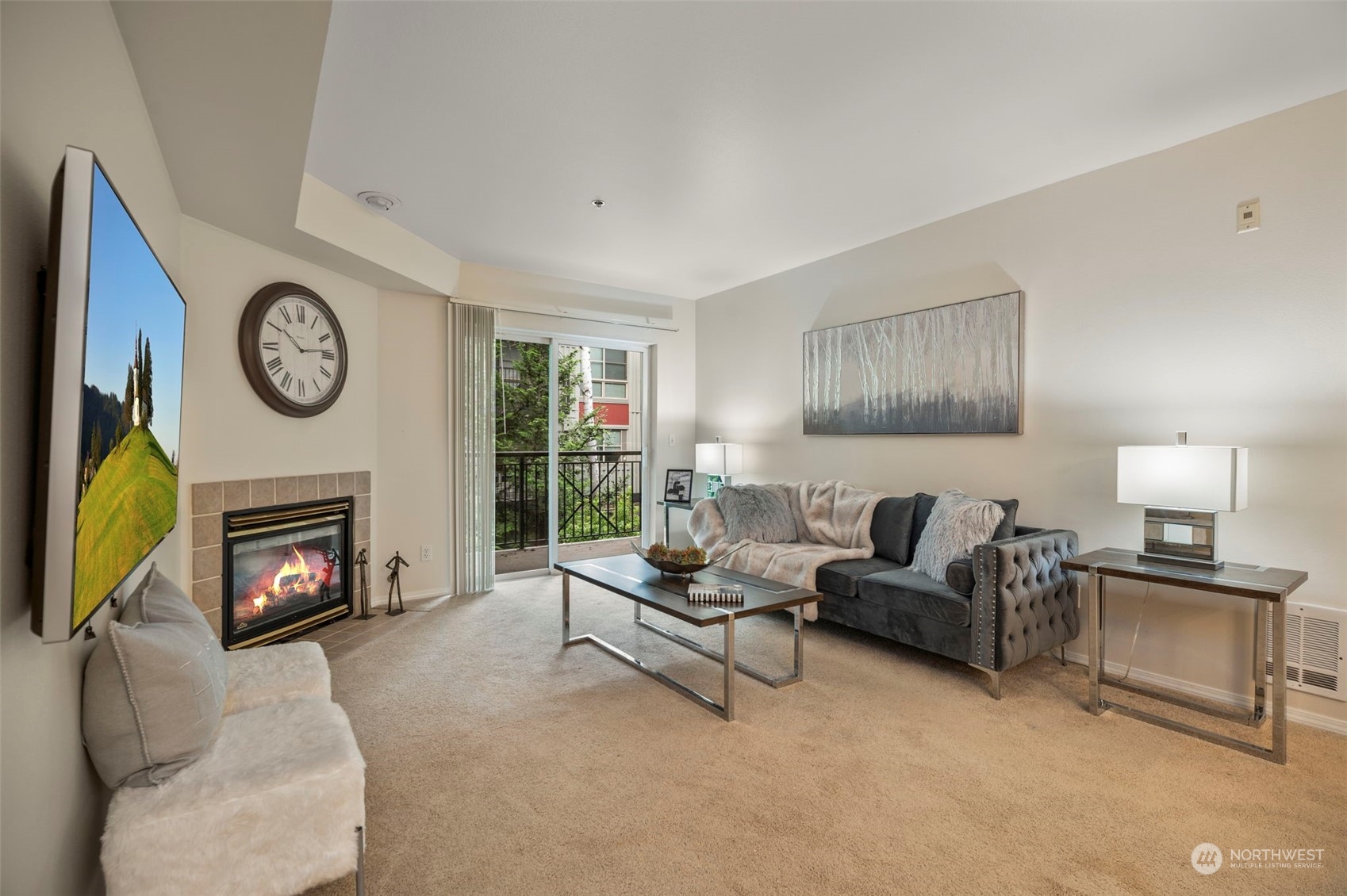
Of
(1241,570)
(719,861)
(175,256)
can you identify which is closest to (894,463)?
(1241,570)

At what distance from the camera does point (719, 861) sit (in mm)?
1734

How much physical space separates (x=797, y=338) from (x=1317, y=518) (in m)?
3.13

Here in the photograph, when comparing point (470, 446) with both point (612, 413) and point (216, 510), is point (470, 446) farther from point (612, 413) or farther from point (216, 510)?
point (216, 510)

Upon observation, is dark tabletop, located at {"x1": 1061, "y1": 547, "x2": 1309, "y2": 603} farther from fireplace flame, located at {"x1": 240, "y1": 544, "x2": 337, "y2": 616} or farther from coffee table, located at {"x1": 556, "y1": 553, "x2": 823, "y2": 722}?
fireplace flame, located at {"x1": 240, "y1": 544, "x2": 337, "y2": 616}

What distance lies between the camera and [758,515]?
435 centimetres

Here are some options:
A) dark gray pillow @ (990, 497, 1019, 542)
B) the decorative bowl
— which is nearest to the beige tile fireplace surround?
the decorative bowl

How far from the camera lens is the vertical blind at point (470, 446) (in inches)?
185

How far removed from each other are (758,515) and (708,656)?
4.67ft

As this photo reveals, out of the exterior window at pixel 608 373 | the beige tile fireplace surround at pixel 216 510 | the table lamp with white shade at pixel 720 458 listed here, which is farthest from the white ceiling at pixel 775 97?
the table lamp with white shade at pixel 720 458

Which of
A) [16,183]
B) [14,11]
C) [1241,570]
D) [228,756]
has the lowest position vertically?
[228,756]

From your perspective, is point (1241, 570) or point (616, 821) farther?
point (1241, 570)

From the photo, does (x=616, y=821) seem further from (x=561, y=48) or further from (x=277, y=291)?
(x=277, y=291)

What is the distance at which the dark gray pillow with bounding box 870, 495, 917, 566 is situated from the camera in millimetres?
3793

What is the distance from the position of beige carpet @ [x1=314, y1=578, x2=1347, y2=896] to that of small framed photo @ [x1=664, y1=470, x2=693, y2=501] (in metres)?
2.61
